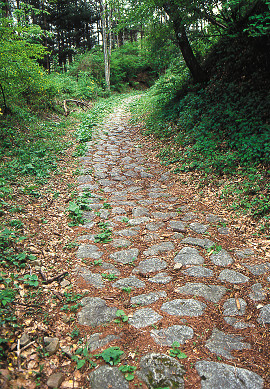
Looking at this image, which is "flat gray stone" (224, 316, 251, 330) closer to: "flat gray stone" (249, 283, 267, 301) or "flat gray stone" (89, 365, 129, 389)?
"flat gray stone" (249, 283, 267, 301)

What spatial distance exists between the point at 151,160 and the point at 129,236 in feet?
12.7

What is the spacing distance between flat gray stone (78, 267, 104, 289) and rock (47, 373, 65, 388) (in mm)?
1039

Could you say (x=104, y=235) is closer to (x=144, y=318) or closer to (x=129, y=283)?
(x=129, y=283)

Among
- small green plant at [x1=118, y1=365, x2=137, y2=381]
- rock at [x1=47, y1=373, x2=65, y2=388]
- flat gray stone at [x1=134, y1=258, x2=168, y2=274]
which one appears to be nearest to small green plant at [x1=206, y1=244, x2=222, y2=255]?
flat gray stone at [x1=134, y1=258, x2=168, y2=274]

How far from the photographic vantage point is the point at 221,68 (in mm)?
7922

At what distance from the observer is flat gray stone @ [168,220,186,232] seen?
409 cm

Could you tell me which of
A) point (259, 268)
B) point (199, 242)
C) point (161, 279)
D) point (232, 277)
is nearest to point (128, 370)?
point (161, 279)

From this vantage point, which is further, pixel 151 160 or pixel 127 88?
pixel 127 88

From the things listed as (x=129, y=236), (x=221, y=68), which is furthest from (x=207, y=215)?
(x=221, y=68)

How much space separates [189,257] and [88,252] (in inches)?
54.2

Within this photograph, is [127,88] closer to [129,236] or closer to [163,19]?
[163,19]

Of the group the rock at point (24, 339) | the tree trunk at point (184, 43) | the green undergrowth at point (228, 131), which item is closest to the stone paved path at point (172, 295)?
the rock at point (24, 339)

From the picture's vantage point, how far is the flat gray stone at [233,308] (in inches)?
97.1

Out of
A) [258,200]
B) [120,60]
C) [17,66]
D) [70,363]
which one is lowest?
[70,363]
